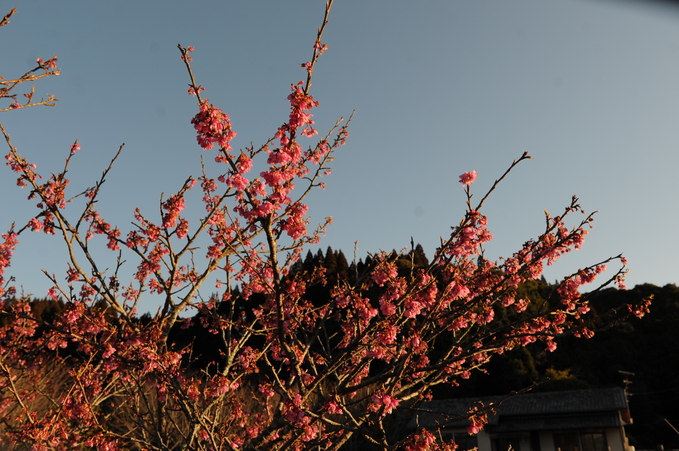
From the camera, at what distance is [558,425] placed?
63.5 ft

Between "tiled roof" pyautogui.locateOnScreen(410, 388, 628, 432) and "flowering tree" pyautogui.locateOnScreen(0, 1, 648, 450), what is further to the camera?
"tiled roof" pyautogui.locateOnScreen(410, 388, 628, 432)

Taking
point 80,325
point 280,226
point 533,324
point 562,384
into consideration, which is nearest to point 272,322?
point 80,325

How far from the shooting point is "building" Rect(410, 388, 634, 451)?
1869cm

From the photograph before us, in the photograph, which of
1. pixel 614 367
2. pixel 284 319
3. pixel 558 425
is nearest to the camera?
pixel 284 319

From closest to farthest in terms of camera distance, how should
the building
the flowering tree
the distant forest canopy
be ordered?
the flowering tree, the building, the distant forest canopy

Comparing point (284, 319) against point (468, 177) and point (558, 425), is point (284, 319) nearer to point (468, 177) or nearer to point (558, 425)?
point (468, 177)

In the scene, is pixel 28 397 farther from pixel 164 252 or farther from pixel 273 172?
pixel 273 172

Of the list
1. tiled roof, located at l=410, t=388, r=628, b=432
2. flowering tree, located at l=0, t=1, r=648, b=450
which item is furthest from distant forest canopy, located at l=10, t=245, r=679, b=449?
flowering tree, located at l=0, t=1, r=648, b=450

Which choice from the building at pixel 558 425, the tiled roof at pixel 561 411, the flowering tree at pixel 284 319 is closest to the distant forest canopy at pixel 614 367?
the tiled roof at pixel 561 411

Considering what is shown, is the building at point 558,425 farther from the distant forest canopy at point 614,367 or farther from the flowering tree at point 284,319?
the flowering tree at point 284,319

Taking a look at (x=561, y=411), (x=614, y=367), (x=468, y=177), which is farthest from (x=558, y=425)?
(x=468, y=177)

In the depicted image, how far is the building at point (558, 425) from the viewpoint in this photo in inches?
736

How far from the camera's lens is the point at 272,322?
247 inches

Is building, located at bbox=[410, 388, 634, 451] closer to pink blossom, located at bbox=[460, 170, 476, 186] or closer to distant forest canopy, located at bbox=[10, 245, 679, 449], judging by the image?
distant forest canopy, located at bbox=[10, 245, 679, 449]
